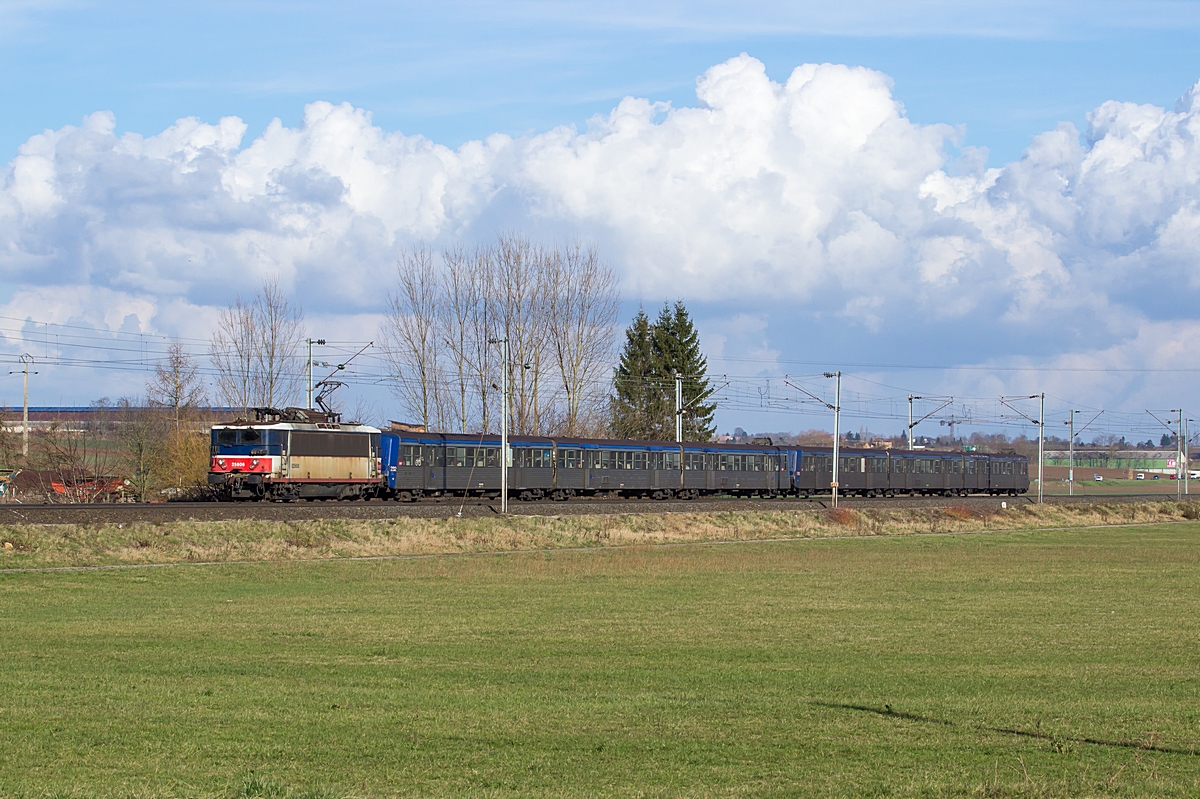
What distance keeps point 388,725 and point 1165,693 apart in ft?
30.4

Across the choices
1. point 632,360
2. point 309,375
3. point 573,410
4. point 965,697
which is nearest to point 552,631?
point 965,697

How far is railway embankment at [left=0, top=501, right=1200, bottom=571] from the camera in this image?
110ft

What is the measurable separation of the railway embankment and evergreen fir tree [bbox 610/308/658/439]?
3037cm

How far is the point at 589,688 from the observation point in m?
A: 14.7

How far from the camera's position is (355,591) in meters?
28.2

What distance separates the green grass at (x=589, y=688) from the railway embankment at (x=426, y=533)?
12.1ft

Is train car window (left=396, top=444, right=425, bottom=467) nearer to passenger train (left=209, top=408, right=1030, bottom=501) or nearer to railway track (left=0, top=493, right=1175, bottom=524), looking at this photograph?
passenger train (left=209, top=408, right=1030, bottom=501)

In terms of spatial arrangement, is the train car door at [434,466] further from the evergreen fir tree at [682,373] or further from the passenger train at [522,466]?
the evergreen fir tree at [682,373]

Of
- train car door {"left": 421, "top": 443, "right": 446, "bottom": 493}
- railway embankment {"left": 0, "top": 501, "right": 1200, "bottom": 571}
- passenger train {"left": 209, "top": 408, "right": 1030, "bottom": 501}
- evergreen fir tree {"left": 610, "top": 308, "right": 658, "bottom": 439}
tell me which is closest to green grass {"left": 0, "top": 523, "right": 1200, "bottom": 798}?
railway embankment {"left": 0, "top": 501, "right": 1200, "bottom": 571}

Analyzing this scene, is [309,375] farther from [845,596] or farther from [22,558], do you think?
[845,596]

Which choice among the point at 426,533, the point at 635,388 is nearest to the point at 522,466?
the point at 426,533

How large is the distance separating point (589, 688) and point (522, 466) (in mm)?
43629

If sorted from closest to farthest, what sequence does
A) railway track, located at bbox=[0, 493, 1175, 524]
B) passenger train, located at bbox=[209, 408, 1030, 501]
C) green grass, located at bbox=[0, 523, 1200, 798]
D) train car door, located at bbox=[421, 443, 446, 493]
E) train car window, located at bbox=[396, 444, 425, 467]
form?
green grass, located at bbox=[0, 523, 1200, 798], railway track, located at bbox=[0, 493, 1175, 524], passenger train, located at bbox=[209, 408, 1030, 501], train car window, located at bbox=[396, 444, 425, 467], train car door, located at bbox=[421, 443, 446, 493]

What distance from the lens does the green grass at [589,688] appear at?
9.96 metres
